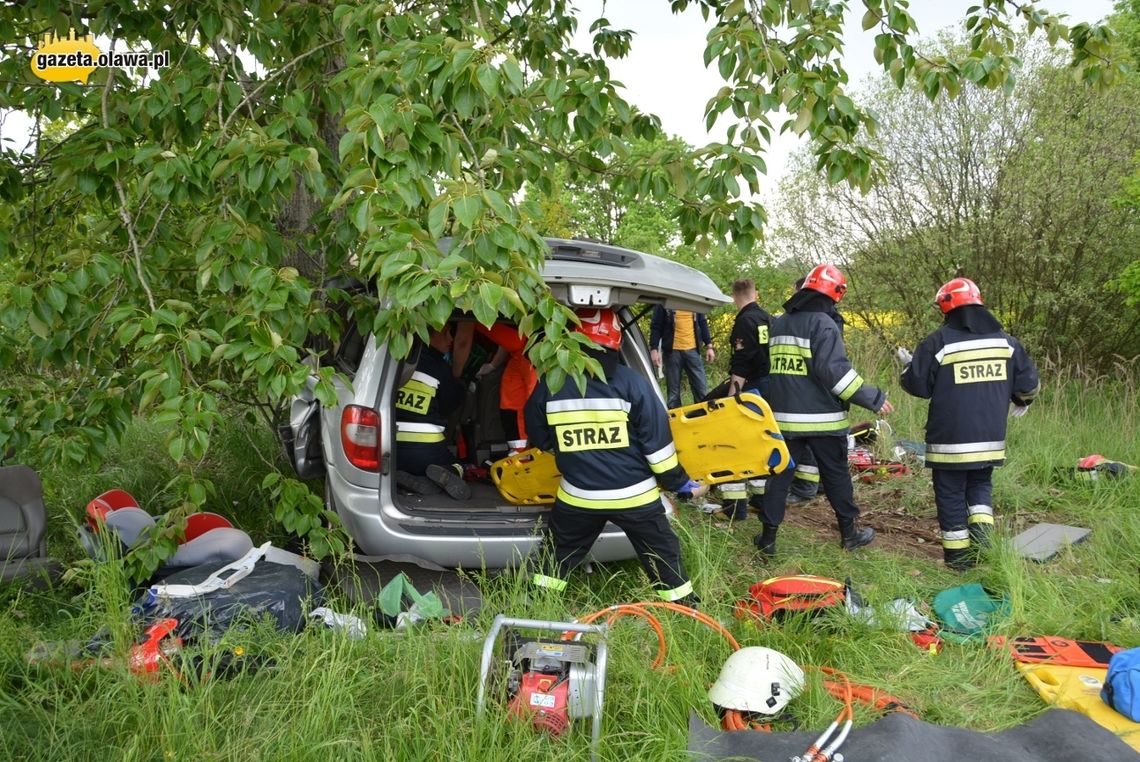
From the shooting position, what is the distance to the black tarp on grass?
8.83ft

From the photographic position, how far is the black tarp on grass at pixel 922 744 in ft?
8.83

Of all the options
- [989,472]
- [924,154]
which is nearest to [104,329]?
[989,472]

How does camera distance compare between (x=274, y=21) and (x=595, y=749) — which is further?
(x=274, y=21)

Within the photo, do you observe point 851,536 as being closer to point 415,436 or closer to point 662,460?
point 662,460

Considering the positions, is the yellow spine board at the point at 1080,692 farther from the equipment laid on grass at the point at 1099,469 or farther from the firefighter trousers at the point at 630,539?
the equipment laid on grass at the point at 1099,469

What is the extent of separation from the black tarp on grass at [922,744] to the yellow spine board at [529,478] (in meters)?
1.72

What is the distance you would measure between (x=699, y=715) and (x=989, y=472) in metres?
2.96

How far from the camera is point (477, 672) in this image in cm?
Result: 293

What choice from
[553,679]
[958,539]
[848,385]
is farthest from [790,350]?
[553,679]

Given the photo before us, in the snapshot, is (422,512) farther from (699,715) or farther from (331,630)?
(699,715)

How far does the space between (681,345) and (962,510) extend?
15.6ft

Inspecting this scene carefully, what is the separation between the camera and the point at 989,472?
16.3 ft

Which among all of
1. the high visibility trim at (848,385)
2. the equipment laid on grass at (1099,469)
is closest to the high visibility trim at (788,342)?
the high visibility trim at (848,385)

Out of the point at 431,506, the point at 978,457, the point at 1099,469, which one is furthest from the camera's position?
the point at 1099,469
